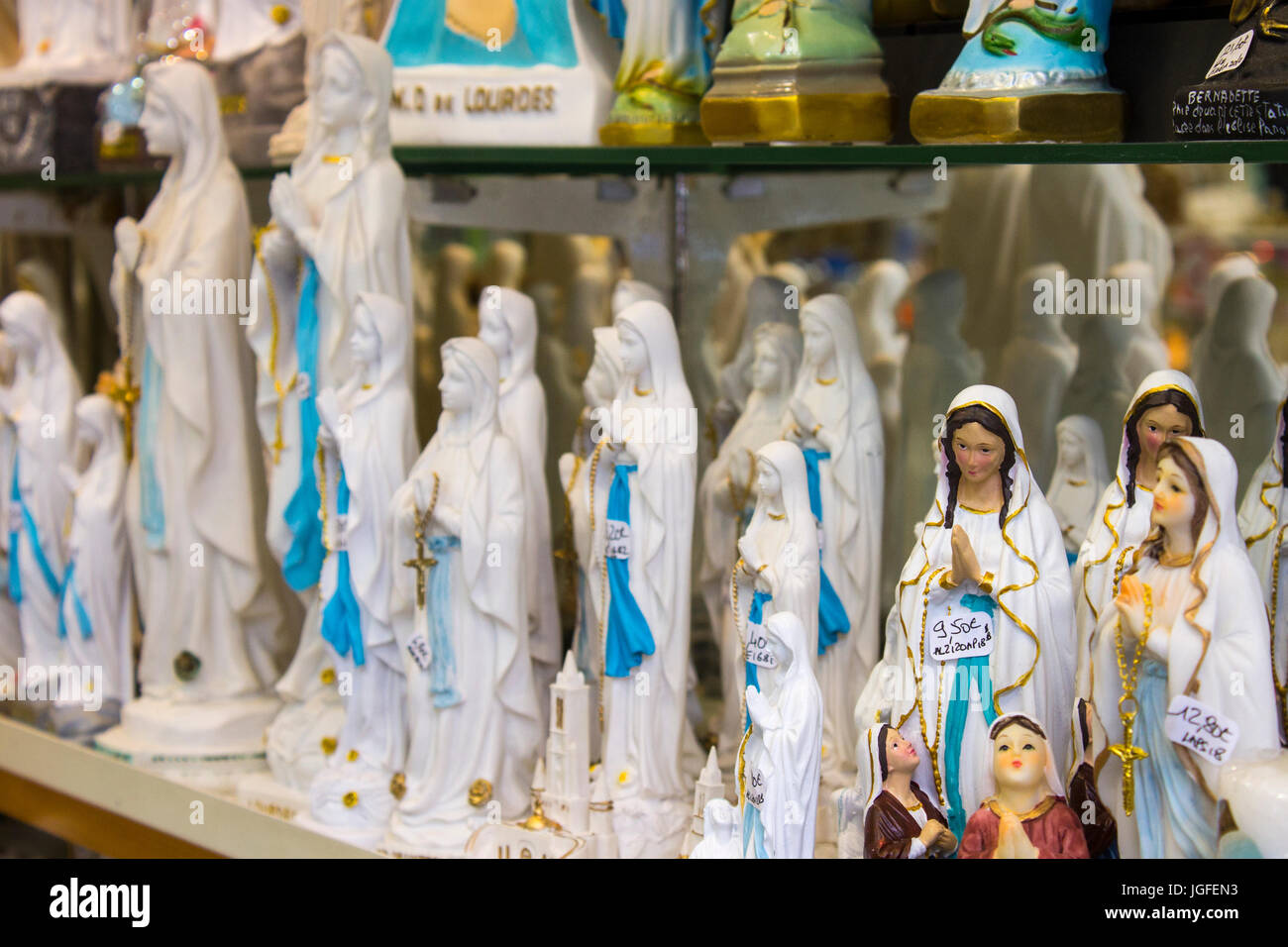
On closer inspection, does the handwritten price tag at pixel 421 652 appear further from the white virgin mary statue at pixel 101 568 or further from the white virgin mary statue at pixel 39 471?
the white virgin mary statue at pixel 39 471

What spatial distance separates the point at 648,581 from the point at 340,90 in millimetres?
1204

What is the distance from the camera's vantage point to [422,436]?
4645 mm

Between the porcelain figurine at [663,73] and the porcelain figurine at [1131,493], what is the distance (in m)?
1.22

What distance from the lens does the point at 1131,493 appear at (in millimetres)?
2896

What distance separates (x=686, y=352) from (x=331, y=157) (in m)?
1.06

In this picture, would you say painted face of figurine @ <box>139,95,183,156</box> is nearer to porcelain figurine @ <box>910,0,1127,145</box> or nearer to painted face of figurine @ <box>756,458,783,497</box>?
painted face of figurine @ <box>756,458,783,497</box>

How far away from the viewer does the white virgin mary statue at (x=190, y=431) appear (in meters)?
4.00

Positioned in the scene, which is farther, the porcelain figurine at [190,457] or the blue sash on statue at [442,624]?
the porcelain figurine at [190,457]

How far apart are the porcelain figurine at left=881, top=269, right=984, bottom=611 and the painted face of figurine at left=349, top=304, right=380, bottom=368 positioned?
1184 mm

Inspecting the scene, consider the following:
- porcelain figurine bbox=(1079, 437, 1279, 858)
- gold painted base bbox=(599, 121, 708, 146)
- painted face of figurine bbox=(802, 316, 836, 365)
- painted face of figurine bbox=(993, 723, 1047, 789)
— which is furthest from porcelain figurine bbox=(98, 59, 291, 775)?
porcelain figurine bbox=(1079, 437, 1279, 858)

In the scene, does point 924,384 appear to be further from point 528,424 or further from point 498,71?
point 498,71

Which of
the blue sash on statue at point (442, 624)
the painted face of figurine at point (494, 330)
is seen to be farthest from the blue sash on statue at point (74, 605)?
the painted face of figurine at point (494, 330)

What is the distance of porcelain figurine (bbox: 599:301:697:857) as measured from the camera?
3416mm
